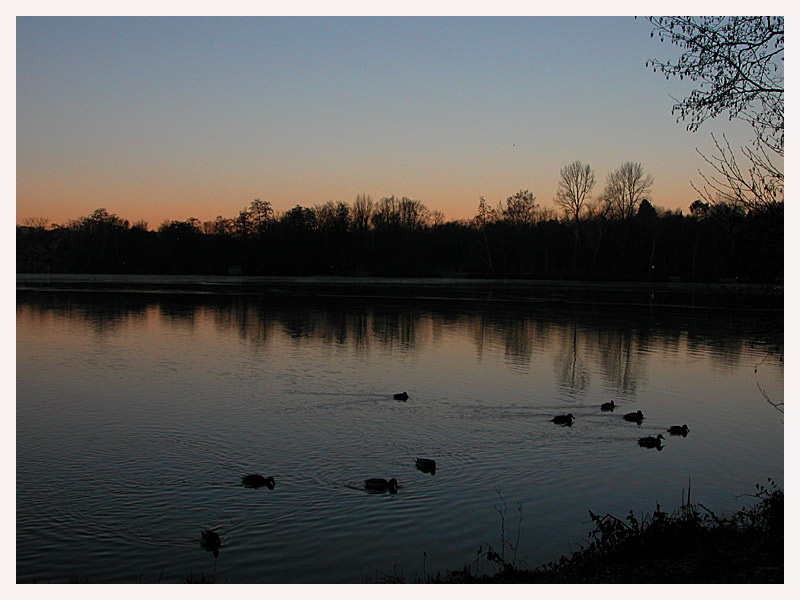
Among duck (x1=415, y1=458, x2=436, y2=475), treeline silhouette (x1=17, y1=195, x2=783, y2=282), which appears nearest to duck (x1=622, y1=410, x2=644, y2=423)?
duck (x1=415, y1=458, x2=436, y2=475)

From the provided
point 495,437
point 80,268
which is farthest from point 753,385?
point 80,268

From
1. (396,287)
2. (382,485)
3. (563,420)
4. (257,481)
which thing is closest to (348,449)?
(382,485)

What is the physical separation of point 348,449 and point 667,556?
18.2 feet

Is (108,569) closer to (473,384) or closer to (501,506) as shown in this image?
(501,506)

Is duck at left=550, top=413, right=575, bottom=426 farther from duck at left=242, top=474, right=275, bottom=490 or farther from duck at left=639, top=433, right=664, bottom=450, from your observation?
duck at left=242, top=474, right=275, bottom=490

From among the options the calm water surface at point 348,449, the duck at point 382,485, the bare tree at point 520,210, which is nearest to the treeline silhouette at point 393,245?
the bare tree at point 520,210

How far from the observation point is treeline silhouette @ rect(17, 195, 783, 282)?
307 ft

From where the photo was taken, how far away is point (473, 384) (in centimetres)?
1772

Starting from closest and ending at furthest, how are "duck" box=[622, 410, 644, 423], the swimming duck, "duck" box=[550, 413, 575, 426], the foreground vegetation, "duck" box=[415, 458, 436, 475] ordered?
the foreground vegetation
the swimming duck
"duck" box=[415, 458, 436, 475]
"duck" box=[550, 413, 575, 426]
"duck" box=[622, 410, 644, 423]

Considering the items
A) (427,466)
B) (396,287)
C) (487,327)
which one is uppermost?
(396,287)

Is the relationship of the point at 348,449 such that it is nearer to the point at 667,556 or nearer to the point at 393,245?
the point at 667,556

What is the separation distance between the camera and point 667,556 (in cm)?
715

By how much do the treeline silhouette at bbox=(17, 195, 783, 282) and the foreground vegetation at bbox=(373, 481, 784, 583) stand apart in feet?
264

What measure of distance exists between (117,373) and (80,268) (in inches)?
4121
